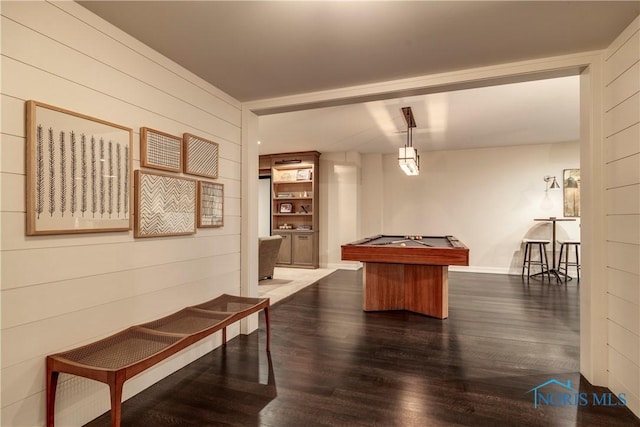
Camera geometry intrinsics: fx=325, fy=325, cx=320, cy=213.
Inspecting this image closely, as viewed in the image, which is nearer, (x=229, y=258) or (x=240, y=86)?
(x=240, y=86)

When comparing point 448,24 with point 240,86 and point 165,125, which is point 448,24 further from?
point 165,125

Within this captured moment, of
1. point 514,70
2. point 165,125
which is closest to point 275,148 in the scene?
point 165,125

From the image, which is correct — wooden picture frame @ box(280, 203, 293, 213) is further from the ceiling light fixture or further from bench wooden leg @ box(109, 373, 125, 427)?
bench wooden leg @ box(109, 373, 125, 427)

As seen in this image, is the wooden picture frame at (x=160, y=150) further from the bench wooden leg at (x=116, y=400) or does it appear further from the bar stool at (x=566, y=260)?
the bar stool at (x=566, y=260)

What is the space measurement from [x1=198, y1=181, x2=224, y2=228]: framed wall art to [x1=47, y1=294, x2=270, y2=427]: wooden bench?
735mm

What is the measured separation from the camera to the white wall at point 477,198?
6324 mm

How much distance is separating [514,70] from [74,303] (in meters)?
3.29

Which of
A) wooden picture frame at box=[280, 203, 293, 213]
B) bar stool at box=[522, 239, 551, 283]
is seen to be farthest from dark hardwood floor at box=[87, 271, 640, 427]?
wooden picture frame at box=[280, 203, 293, 213]

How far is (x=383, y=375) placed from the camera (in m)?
2.38

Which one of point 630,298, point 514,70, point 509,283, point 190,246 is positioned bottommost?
point 509,283

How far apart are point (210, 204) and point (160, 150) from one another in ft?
2.16

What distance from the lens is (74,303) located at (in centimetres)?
178

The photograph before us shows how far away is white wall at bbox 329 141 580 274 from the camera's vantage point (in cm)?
632

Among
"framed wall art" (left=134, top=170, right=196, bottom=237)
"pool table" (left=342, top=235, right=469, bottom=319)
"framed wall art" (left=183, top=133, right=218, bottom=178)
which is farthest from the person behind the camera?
"pool table" (left=342, top=235, right=469, bottom=319)
